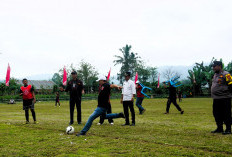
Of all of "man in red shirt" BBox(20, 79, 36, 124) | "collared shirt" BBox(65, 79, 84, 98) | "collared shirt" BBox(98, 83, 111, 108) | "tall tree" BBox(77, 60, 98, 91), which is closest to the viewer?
"collared shirt" BBox(98, 83, 111, 108)

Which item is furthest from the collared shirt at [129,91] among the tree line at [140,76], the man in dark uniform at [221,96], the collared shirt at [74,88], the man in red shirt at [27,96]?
the tree line at [140,76]

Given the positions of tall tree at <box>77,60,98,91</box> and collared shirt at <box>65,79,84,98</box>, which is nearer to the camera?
collared shirt at <box>65,79,84,98</box>

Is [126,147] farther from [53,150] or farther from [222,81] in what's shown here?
[222,81]

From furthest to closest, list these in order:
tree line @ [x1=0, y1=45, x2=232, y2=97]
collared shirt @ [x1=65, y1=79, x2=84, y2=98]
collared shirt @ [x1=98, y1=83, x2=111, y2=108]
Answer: tree line @ [x1=0, y1=45, x2=232, y2=97]
collared shirt @ [x1=65, y1=79, x2=84, y2=98]
collared shirt @ [x1=98, y1=83, x2=111, y2=108]

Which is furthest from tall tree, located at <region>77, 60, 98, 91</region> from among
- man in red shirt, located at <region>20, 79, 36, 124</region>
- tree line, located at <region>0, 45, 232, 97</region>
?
man in red shirt, located at <region>20, 79, 36, 124</region>

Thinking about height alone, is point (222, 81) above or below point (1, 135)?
above

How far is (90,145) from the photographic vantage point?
234 inches

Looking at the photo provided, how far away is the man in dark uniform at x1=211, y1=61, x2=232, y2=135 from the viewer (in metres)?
7.27

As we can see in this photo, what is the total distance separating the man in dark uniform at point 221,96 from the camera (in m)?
7.27

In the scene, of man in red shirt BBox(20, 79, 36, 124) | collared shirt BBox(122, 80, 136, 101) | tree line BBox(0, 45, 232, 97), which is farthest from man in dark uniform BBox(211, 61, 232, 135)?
tree line BBox(0, 45, 232, 97)

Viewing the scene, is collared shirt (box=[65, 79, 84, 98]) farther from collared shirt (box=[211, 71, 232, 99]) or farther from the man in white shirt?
collared shirt (box=[211, 71, 232, 99])

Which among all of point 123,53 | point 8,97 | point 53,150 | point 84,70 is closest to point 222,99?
point 53,150

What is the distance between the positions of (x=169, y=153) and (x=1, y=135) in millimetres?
5472

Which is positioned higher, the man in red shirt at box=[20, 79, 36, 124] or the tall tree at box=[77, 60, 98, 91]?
the tall tree at box=[77, 60, 98, 91]
